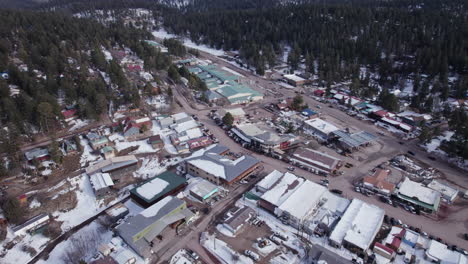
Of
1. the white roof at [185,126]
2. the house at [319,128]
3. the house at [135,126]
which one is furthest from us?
the white roof at [185,126]

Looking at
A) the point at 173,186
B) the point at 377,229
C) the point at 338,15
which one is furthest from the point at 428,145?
the point at 338,15

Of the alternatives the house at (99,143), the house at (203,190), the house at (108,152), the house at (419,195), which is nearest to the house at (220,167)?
the house at (203,190)

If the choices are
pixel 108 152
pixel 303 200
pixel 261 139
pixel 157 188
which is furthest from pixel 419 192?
pixel 108 152

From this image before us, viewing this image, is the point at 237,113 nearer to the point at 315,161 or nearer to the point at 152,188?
the point at 315,161

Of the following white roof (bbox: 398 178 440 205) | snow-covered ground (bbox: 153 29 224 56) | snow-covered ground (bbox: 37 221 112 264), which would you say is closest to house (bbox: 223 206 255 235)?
snow-covered ground (bbox: 37 221 112 264)

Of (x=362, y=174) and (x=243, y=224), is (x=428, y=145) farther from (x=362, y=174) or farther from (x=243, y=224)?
(x=243, y=224)

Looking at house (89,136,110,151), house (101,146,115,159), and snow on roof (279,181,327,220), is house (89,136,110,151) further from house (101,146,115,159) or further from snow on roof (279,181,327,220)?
snow on roof (279,181,327,220)

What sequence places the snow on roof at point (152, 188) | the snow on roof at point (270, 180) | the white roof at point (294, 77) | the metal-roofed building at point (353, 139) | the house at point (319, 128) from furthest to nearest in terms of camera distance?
the white roof at point (294, 77)
the house at point (319, 128)
the metal-roofed building at point (353, 139)
the snow on roof at point (270, 180)
the snow on roof at point (152, 188)

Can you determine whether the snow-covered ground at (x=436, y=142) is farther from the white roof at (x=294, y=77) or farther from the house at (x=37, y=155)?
the house at (x=37, y=155)
